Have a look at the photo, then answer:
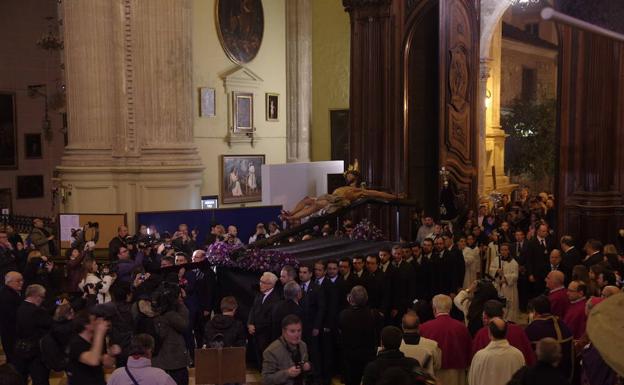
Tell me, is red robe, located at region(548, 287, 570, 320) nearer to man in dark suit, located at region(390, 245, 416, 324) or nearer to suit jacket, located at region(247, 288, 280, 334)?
man in dark suit, located at region(390, 245, 416, 324)

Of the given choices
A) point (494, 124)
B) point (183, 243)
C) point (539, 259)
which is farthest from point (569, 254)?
point (494, 124)

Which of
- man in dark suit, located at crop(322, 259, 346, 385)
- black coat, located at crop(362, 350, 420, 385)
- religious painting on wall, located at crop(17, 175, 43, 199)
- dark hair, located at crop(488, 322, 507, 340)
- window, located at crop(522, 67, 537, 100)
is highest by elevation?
window, located at crop(522, 67, 537, 100)

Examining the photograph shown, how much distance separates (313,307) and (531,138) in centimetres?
2218

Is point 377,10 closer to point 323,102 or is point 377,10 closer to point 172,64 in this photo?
point 172,64

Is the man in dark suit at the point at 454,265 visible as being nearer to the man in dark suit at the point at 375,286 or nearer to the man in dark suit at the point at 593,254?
the man in dark suit at the point at 375,286

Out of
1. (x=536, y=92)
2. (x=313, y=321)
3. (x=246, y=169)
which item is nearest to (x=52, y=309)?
(x=313, y=321)

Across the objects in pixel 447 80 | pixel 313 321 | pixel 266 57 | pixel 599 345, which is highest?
pixel 266 57

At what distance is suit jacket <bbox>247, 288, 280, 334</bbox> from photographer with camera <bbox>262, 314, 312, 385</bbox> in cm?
205

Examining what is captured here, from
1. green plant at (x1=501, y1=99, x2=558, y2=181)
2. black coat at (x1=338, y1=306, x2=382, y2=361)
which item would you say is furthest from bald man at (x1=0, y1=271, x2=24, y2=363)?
green plant at (x1=501, y1=99, x2=558, y2=181)

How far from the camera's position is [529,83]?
31.7 metres

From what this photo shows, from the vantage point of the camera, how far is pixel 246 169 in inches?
876

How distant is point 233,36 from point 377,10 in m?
6.29

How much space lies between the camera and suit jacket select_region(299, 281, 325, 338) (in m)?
8.80

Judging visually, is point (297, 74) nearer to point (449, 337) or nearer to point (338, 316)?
point (338, 316)
